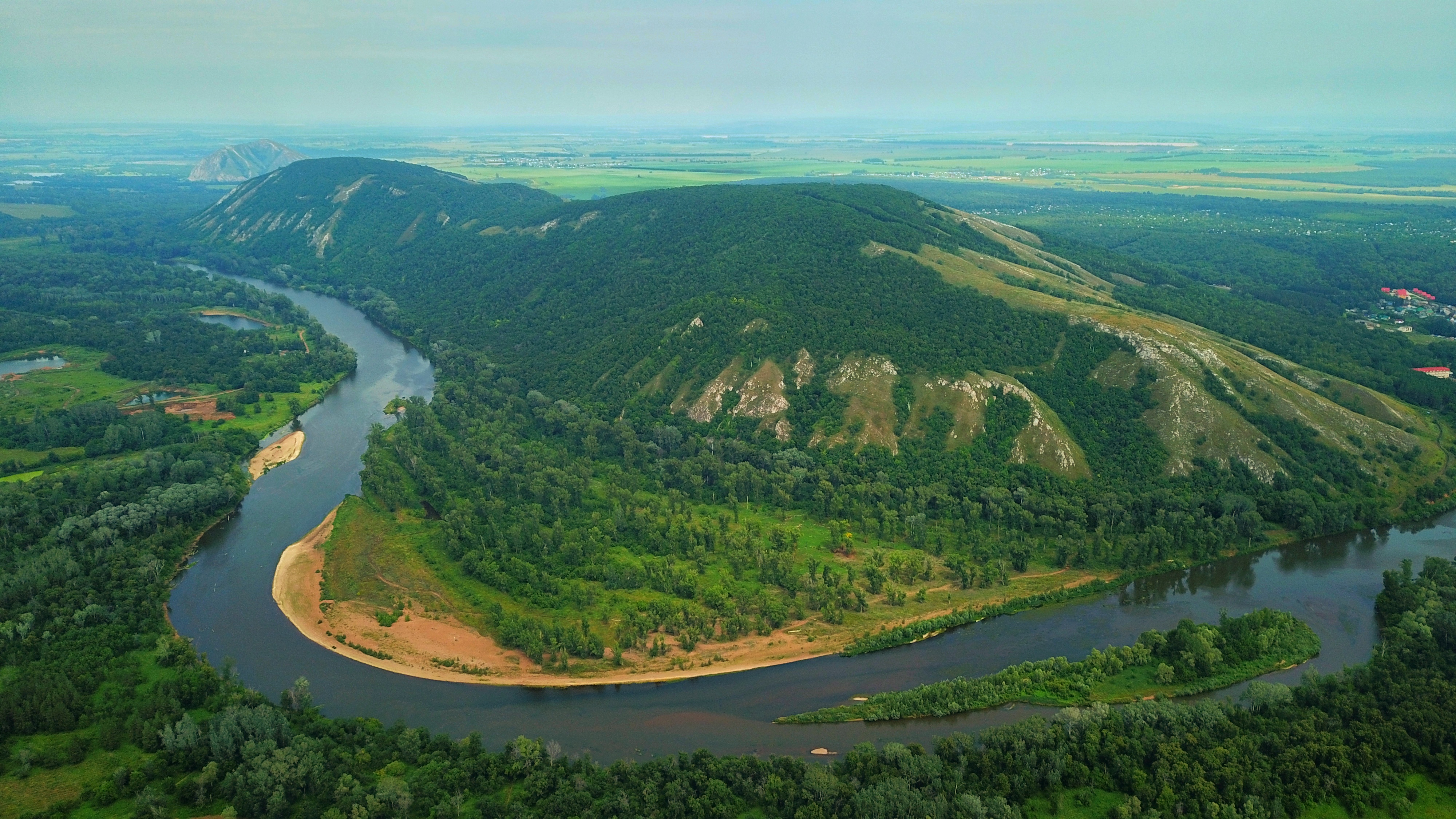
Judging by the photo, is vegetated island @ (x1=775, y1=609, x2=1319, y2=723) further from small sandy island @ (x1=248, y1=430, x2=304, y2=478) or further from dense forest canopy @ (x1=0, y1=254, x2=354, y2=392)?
dense forest canopy @ (x1=0, y1=254, x2=354, y2=392)

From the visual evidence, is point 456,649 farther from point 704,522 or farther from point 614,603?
point 704,522

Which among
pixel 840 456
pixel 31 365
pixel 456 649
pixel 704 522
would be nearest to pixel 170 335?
pixel 31 365

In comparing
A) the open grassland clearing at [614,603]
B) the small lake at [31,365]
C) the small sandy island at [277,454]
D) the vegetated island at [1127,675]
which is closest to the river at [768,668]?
the vegetated island at [1127,675]

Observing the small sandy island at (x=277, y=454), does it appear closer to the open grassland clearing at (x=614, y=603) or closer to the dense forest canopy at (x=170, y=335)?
the dense forest canopy at (x=170, y=335)

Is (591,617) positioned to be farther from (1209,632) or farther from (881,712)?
(1209,632)

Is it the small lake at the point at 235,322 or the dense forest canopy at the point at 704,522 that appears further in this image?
the small lake at the point at 235,322
